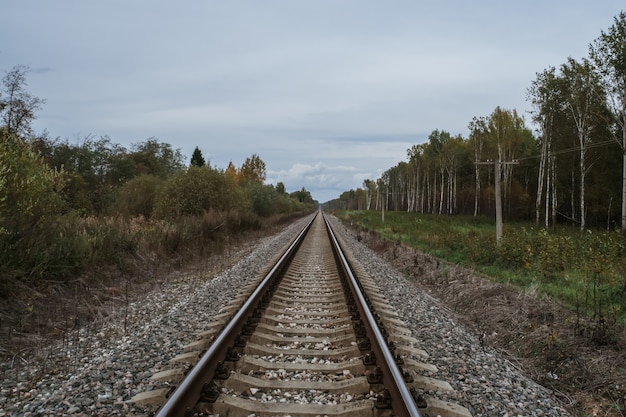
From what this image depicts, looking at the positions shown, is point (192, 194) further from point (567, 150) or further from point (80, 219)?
point (567, 150)

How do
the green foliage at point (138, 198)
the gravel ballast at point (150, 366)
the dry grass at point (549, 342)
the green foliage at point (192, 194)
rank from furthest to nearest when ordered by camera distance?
the green foliage at point (138, 198) < the green foliage at point (192, 194) < the dry grass at point (549, 342) < the gravel ballast at point (150, 366)

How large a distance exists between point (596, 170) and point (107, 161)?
143 ft

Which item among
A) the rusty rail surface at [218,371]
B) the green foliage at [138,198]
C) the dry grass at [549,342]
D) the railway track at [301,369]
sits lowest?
the dry grass at [549,342]

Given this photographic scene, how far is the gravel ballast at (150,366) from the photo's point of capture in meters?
3.36

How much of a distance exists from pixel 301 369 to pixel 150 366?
1.43m

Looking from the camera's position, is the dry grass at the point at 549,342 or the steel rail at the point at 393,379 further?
the dry grass at the point at 549,342

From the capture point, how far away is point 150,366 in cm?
408

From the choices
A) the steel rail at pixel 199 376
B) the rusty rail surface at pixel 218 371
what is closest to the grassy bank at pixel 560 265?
the rusty rail surface at pixel 218 371

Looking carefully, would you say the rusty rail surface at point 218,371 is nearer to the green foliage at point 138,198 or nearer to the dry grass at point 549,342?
the dry grass at point 549,342

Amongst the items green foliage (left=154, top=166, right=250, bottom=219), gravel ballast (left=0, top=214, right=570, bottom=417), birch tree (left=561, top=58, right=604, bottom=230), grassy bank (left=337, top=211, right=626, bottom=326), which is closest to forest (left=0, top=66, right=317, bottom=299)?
green foliage (left=154, top=166, right=250, bottom=219)

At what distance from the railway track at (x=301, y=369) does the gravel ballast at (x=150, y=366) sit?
237 mm

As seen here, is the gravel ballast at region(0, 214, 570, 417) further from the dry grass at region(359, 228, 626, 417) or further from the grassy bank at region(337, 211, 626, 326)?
the grassy bank at region(337, 211, 626, 326)

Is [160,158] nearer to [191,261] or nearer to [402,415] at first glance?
[191,261]

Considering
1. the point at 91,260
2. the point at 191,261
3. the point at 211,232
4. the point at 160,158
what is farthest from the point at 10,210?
the point at 160,158
